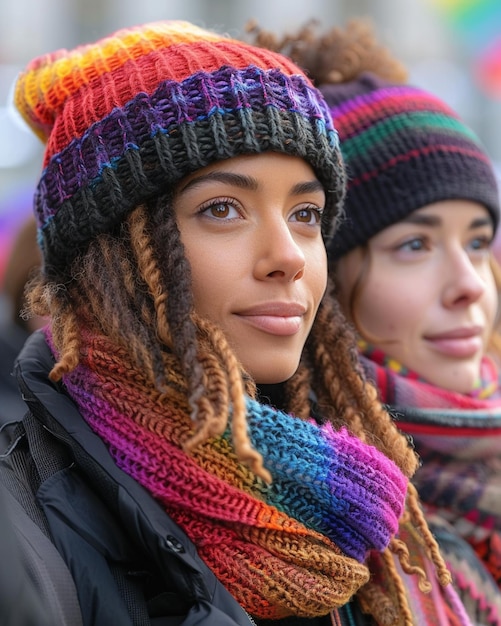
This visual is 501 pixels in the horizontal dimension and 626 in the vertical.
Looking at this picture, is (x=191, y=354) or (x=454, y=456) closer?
(x=191, y=354)

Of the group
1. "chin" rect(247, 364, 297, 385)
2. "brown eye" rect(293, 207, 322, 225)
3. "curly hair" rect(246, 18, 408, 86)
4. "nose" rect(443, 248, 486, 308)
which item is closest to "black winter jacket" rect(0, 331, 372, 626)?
"chin" rect(247, 364, 297, 385)

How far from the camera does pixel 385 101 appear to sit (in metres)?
2.25

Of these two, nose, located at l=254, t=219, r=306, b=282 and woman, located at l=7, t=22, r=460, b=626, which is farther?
nose, located at l=254, t=219, r=306, b=282

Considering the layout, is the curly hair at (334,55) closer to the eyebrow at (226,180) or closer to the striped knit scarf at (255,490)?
the eyebrow at (226,180)

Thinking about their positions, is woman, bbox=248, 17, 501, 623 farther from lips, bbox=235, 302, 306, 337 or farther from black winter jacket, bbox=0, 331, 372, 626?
black winter jacket, bbox=0, 331, 372, 626

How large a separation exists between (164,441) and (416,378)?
95 cm

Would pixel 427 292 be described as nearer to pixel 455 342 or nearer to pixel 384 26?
pixel 455 342

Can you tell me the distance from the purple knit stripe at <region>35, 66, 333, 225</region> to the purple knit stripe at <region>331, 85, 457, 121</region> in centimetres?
65

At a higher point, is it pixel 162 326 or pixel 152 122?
pixel 152 122

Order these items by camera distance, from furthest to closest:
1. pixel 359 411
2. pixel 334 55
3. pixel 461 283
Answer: pixel 334 55, pixel 461 283, pixel 359 411

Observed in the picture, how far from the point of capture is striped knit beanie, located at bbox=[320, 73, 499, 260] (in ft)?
7.07

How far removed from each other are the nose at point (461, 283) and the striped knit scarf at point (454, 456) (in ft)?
0.78

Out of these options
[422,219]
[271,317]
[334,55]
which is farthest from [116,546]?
[334,55]

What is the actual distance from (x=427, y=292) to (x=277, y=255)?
0.75 m
